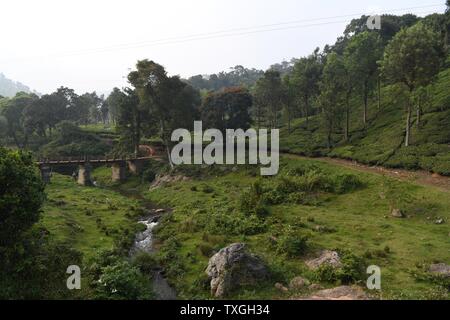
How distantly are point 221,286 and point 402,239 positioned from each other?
51.0ft

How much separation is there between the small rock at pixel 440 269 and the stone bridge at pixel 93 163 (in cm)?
5611

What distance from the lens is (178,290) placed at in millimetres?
26641

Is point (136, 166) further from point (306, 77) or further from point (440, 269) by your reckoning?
point (440, 269)

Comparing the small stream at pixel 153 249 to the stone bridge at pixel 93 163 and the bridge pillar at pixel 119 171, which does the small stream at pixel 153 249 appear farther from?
the bridge pillar at pixel 119 171

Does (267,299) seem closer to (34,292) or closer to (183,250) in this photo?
(183,250)

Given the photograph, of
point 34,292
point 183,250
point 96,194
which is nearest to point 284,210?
point 183,250

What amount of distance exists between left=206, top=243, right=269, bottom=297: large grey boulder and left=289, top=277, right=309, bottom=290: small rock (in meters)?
1.69

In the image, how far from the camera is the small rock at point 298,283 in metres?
24.6

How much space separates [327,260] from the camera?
89.4ft

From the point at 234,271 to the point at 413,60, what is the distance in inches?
1581

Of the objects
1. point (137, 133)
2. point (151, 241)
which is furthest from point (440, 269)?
point (137, 133)

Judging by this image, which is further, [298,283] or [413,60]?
[413,60]

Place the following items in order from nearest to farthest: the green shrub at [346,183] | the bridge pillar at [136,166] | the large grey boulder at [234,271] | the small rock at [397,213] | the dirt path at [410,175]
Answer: the large grey boulder at [234,271]
the small rock at [397,213]
the dirt path at [410,175]
the green shrub at [346,183]
the bridge pillar at [136,166]

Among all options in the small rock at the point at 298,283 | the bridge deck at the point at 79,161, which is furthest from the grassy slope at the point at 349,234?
the bridge deck at the point at 79,161
